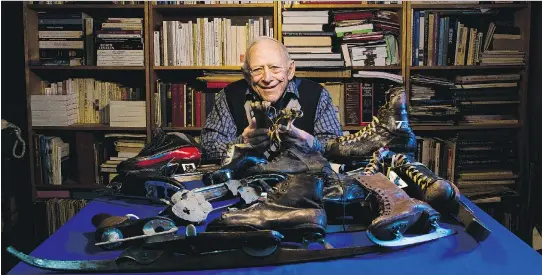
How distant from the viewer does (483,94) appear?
319cm

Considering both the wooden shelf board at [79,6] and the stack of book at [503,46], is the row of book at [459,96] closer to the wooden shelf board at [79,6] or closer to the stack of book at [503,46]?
the stack of book at [503,46]

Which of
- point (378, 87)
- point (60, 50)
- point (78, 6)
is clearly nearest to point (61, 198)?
point (60, 50)

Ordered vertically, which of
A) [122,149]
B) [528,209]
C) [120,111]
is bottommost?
[528,209]

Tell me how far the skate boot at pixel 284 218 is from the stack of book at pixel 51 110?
247cm

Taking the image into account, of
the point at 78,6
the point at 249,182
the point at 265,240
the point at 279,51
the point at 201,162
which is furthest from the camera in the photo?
the point at 78,6

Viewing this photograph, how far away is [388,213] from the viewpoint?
1.06m

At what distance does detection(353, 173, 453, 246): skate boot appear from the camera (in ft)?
3.40

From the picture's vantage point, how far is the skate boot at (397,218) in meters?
1.04

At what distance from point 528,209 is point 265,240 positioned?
9.00 feet

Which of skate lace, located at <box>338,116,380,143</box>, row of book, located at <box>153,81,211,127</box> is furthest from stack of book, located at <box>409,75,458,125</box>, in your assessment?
skate lace, located at <box>338,116,380,143</box>

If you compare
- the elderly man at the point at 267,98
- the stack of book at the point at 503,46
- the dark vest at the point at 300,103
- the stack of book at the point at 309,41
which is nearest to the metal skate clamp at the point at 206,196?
the elderly man at the point at 267,98

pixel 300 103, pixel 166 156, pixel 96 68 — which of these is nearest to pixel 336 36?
pixel 300 103

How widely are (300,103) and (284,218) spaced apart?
1.46m

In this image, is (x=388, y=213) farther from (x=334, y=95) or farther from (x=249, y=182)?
(x=334, y=95)
